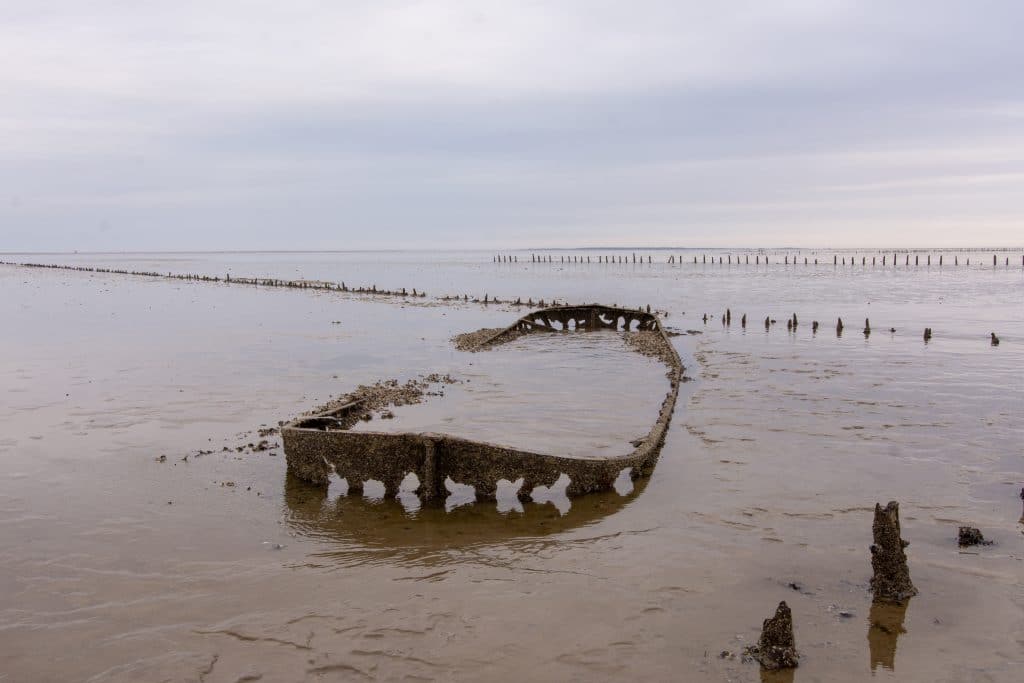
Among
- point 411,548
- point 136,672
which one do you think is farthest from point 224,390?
point 136,672

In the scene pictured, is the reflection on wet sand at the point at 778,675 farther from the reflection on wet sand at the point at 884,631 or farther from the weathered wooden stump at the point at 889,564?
the weathered wooden stump at the point at 889,564

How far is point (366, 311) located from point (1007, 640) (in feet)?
157

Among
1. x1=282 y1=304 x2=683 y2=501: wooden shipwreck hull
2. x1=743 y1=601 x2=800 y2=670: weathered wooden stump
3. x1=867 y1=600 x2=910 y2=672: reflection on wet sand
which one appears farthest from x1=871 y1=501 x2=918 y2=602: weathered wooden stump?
x1=282 y1=304 x2=683 y2=501: wooden shipwreck hull

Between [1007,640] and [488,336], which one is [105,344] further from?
[1007,640]

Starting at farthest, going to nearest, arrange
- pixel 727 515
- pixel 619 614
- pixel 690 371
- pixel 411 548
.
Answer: pixel 690 371 → pixel 727 515 → pixel 411 548 → pixel 619 614

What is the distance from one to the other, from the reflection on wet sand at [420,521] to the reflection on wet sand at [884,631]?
4440 millimetres

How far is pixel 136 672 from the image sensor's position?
25.5ft

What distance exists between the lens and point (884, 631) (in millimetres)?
8570

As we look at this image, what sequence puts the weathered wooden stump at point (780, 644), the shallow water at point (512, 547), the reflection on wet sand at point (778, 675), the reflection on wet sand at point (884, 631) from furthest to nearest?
the shallow water at point (512, 547) < the reflection on wet sand at point (884, 631) < the weathered wooden stump at point (780, 644) < the reflection on wet sand at point (778, 675)

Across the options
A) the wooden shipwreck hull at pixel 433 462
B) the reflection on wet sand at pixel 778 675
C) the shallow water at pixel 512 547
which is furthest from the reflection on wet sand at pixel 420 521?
the reflection on wet sand at pixel 778 675

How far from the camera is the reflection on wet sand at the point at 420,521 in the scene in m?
11.1

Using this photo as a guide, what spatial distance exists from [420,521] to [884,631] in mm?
6563

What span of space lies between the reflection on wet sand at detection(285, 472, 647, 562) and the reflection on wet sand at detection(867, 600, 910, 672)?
4440 mm

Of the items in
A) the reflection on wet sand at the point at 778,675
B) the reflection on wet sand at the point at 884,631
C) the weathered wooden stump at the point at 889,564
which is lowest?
the reflection on wet sand at the point at 778,675
